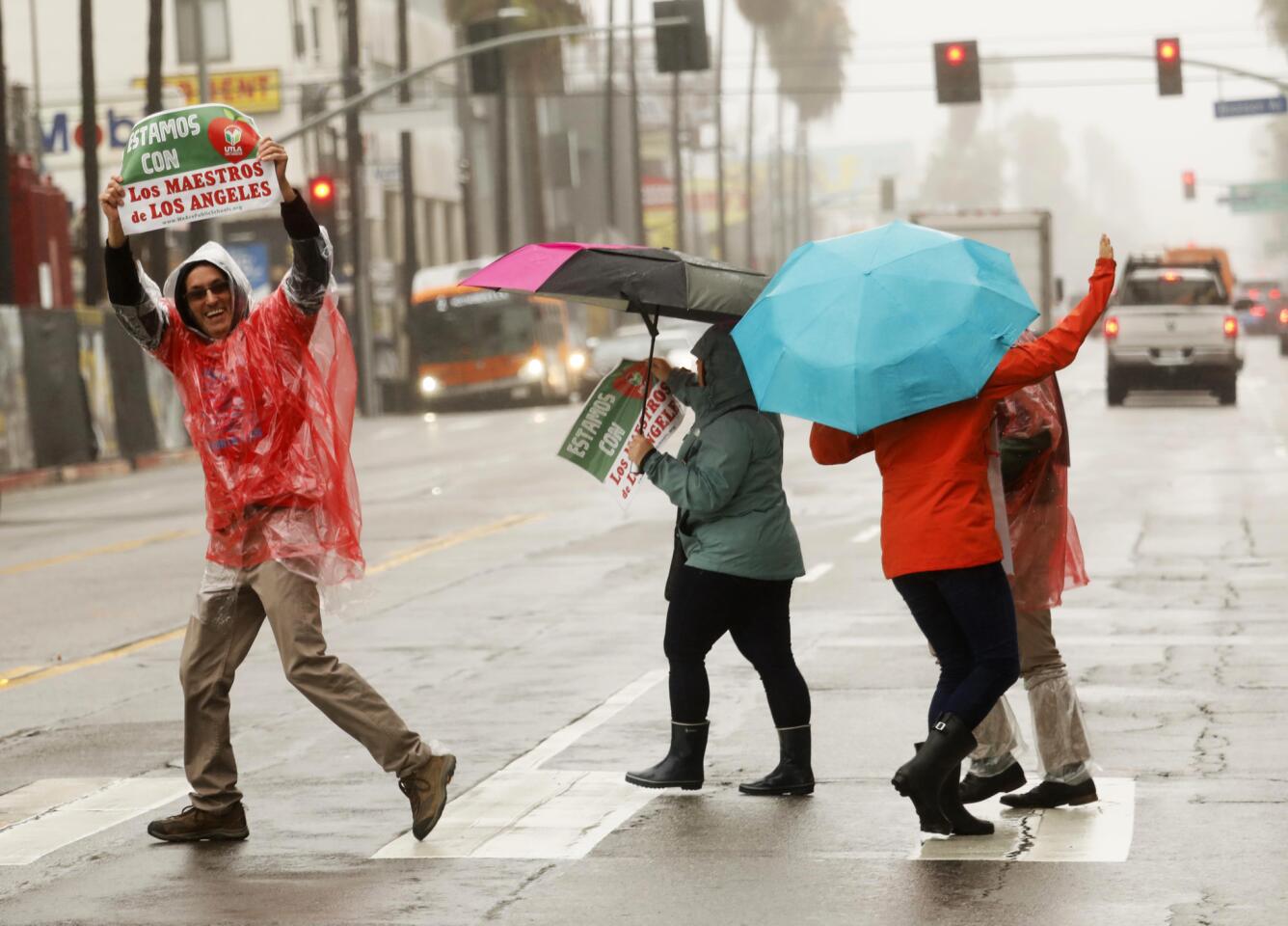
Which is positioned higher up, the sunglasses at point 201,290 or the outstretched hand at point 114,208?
the outstretched hand at point 114,208

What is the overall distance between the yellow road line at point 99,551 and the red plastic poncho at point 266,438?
10.6 meters

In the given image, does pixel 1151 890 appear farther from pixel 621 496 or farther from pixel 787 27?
pixel 787 27

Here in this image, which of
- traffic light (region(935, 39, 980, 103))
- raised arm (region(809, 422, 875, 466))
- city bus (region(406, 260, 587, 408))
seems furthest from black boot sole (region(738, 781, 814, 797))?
city bus (region(406, 260, 587, 408))

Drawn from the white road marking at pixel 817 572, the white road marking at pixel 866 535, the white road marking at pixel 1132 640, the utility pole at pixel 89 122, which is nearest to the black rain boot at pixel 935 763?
the white road marking at pixel 1132 640

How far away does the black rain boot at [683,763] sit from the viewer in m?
7.86

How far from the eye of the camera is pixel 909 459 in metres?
6.82

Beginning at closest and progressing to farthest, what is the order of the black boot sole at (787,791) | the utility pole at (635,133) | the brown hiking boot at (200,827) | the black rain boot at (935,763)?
1. the black rain boot at (935,763)
2. the brown hiking boot at (200,827)
3. the black boot sole at (787,791)
4. the utility pole at (635,133)

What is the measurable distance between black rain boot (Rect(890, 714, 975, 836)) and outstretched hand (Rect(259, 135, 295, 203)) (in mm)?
2480

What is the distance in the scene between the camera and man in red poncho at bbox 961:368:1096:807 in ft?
24.1

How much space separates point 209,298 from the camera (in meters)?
7.27

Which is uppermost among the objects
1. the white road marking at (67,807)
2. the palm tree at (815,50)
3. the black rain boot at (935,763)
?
the palm tree at (815,50)

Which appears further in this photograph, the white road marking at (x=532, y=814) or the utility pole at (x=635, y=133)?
the utility pole at (x=635, y=133)

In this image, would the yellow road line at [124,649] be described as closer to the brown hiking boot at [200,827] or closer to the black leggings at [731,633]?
the brown hiking boot at [200,827]

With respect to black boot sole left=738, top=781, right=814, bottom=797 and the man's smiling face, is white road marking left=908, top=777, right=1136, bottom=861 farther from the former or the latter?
the man's smiling face
